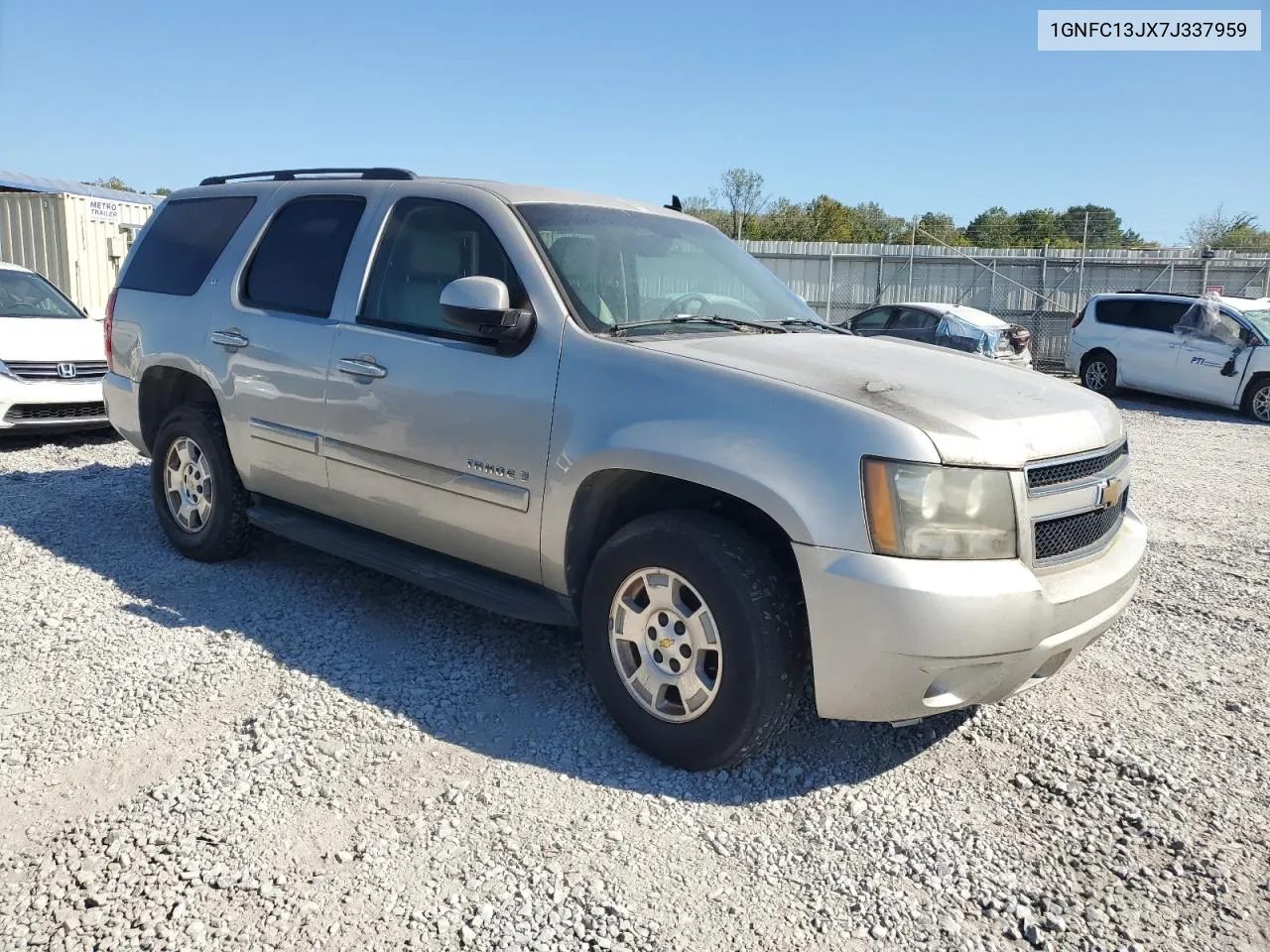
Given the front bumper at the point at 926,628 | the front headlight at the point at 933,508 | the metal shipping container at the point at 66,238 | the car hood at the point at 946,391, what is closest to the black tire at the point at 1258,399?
the car hood at the point at 946,391

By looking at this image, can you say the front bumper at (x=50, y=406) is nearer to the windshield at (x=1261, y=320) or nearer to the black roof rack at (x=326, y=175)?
the black roof rack at (x=326, y=175)

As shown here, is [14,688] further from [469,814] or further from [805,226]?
[805,226]

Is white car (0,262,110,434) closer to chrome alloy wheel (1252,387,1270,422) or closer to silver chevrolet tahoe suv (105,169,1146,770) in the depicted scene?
silver chevrolet tahoe suv (105,169,1146,770)

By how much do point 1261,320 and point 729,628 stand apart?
14840 millimetres

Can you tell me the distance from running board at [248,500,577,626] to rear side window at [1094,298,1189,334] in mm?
14500

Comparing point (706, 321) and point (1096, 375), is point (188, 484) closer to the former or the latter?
point (706, 321)

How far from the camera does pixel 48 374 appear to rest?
26.9 feet

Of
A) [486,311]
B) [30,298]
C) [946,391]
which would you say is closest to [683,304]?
[486,311]

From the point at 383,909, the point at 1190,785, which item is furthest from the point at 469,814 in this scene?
the point at 1190,785

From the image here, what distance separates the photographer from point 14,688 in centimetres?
373

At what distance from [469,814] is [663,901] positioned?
27.2 inches

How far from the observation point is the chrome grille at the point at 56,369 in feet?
26.5

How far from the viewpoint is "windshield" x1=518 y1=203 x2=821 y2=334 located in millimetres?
3727

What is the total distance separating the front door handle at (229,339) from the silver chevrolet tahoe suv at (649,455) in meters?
0.02
